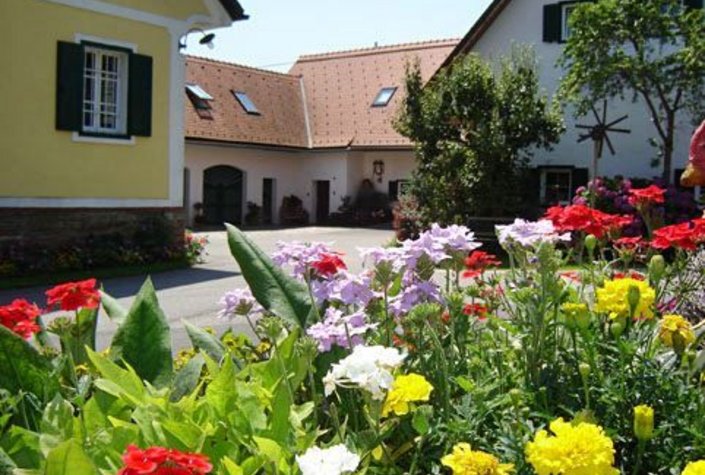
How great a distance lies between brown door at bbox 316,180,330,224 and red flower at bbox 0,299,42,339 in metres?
27.6

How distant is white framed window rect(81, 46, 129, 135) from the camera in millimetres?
13938

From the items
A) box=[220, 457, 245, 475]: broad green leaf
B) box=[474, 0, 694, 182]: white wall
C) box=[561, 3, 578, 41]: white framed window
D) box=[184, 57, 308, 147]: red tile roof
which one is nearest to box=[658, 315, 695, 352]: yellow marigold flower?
box=[220, 457, 245, 475]: broad green leaf

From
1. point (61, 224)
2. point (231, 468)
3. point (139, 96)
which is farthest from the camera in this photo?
point (139, 96)

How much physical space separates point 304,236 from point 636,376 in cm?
2208

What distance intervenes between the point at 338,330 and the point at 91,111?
1262 centimetres

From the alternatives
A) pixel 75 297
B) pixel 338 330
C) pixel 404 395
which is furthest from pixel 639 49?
pixel 404 395

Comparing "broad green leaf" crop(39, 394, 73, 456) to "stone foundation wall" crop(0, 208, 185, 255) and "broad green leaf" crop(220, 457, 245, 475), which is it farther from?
"stone foundation wall" crop(0, 208, 185, 255)

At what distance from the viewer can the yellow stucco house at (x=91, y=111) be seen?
12867 mm

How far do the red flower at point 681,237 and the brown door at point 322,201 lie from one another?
89.9ft

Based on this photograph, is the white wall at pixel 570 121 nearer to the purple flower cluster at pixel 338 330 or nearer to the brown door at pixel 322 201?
the brown door at pixel 322 201

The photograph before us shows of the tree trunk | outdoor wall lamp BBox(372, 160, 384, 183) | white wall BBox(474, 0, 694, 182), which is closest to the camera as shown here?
the tree trunk

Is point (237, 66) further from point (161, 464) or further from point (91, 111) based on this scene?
point (161, 464)

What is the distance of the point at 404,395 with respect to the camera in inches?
73.4

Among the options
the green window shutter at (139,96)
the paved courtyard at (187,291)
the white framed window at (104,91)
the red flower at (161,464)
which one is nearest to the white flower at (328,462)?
the red flower at (161,464)
